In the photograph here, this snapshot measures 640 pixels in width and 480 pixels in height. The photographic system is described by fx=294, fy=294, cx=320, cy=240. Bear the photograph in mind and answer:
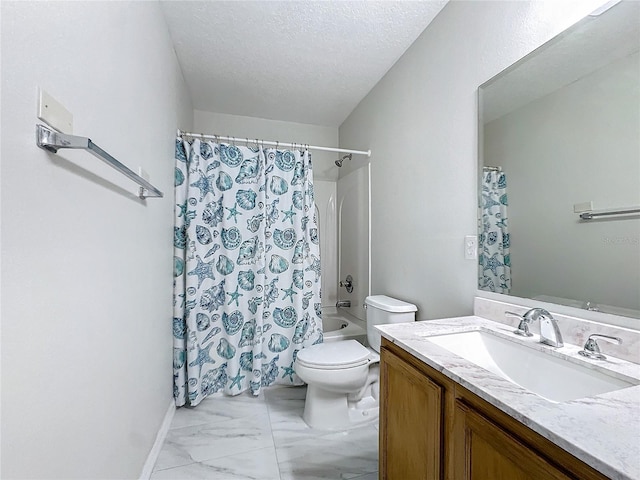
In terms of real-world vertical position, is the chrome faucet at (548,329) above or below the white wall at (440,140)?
below

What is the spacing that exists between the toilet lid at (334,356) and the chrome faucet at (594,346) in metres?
1.07

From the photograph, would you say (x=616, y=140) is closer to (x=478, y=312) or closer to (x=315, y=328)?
(x=478, y=312)

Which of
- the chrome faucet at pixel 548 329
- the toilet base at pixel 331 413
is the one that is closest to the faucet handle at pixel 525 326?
the chrome faucet at pixel 548 329

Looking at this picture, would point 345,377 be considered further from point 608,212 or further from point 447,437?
point 608,212

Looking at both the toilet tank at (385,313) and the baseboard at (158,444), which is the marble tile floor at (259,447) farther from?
the toilet tank at (385,313)

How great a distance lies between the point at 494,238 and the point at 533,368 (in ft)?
1.90

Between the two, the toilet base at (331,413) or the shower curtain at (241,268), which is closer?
the toilet base at (331,413)

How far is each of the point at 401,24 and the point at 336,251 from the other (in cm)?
206

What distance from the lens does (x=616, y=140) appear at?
0.90 m

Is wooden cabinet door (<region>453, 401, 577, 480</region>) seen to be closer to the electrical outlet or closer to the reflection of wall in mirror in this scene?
the reflection of wall in mirror

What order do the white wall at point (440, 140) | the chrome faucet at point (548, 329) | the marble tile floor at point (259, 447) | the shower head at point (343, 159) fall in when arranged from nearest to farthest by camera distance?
the chrome faucet at point (548, 329), the white wall at point (440, 140), the marble tile floor at point (259, 447), the shower head at point (343, 159)

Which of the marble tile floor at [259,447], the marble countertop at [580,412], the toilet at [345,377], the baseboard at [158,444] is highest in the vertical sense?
the marble countertop at [580,412]

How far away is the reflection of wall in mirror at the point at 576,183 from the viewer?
0.88m

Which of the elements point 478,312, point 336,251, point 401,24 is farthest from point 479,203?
point 336,251
